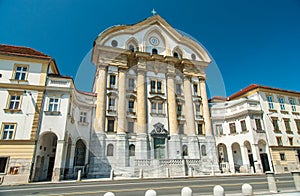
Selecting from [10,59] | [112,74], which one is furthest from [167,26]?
[10,59]

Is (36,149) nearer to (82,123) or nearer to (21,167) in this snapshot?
(21,167)

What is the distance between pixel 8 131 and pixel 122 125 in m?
11.3

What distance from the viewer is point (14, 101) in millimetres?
17016

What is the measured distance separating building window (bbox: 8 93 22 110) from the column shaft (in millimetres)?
20420

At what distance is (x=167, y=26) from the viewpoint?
1174 inches

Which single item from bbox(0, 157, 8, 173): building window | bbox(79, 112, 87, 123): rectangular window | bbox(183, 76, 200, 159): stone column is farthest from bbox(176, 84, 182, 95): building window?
bbox(0, 157, 8, 173): building window

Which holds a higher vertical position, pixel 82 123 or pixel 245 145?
pixel 82 123

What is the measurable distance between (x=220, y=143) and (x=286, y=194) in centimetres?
2137

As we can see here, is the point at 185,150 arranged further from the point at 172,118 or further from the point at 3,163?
the point at 3,163

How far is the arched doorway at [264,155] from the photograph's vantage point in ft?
76.5

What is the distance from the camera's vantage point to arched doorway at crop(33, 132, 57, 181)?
16.9 meters

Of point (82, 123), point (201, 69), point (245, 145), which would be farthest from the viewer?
point (201, 69)

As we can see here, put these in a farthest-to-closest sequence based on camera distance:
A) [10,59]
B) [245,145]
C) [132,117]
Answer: [245,145] → [132,117] → [10,59]

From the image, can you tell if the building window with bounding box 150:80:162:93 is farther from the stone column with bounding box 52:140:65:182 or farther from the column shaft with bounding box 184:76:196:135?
the stone column with bounding box 52:140:65:182
